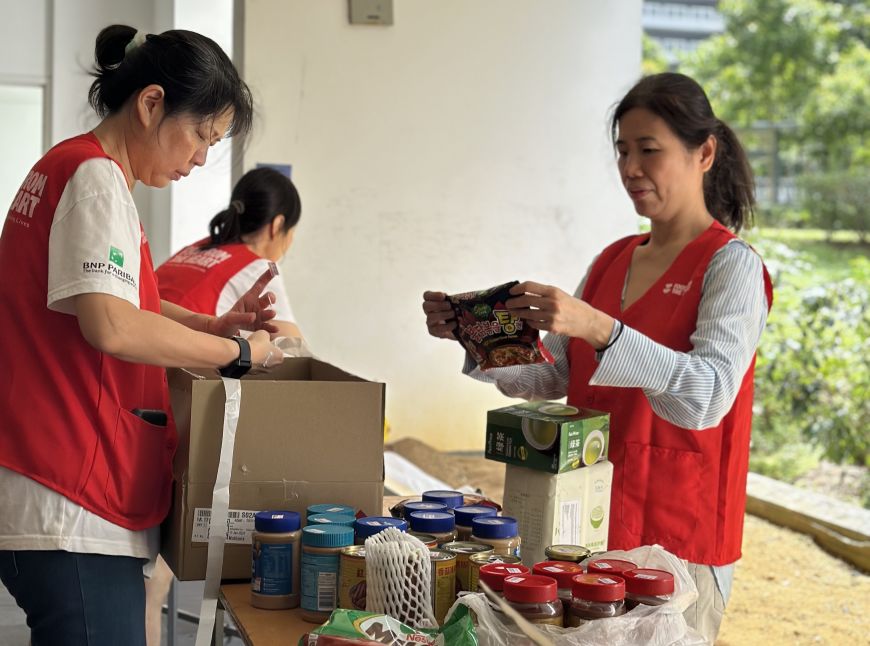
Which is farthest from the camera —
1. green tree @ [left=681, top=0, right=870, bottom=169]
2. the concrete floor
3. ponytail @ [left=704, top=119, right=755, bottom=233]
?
green tree @ [left=681, top=0, right=870, bottom=169]

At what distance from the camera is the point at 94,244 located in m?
1.53

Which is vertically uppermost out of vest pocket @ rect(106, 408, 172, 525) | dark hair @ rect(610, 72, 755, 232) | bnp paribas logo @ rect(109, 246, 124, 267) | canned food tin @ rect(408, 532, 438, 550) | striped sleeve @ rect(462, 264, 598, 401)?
dark hair @ rect(610, 72, 755, 232)

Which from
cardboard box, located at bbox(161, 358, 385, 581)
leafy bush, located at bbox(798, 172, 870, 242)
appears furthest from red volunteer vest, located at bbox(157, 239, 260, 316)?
leafy bush, located at bbox(798, 172, 870, 242)

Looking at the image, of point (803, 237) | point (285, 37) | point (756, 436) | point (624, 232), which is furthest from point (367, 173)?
point (803, 237)

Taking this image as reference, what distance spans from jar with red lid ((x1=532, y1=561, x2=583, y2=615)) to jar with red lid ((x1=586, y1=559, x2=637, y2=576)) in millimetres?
17

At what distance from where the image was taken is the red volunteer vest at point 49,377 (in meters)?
1.57

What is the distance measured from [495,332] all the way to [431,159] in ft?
13.3

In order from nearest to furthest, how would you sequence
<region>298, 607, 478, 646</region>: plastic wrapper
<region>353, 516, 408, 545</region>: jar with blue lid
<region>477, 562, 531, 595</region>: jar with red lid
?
<region>298, 607, 478, 646</region>: plastic wrapper, <region>477, 562, 531, 595</region>: jar with red lid, <region>353, 516, 408, 545</region>: jar with blue lid

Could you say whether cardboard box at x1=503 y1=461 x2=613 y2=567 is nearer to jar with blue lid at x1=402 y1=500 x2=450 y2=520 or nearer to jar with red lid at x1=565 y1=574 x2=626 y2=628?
jar with blue lid at x1=402 y1=500 x2=450 y2=520

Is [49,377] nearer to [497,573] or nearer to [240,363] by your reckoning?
[240,363]

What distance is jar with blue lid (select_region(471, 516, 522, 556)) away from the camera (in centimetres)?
166

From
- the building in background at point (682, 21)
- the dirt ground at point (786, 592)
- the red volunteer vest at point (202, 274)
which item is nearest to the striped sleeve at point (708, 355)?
the red volunteer vest at point (202, 274)

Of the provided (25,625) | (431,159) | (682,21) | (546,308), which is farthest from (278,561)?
(682,21)

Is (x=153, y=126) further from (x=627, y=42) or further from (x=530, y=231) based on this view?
(x=627, y=42)
